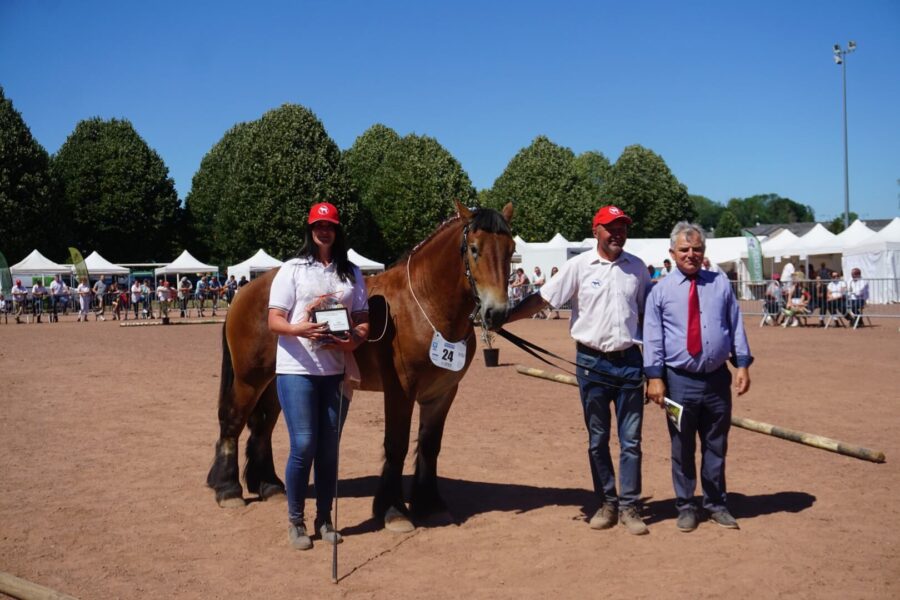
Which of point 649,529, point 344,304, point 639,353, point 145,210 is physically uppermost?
point 145,210

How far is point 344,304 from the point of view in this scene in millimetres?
4883

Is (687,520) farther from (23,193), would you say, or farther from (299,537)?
(23,193)

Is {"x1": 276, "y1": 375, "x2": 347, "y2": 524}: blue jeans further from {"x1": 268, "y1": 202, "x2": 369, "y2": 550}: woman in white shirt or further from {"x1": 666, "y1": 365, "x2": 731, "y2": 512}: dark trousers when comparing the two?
{"x1": 666, "y1": 365, "x2": 731, "y2": 512}: dark trousers

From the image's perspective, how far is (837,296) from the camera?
71.2ft

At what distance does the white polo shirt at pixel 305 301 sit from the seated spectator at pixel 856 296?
20.9 m

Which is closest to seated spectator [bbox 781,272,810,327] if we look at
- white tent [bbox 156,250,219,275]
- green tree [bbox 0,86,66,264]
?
white tent [bbox 156,250,219,275]

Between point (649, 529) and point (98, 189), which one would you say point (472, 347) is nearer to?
point (649, 529)

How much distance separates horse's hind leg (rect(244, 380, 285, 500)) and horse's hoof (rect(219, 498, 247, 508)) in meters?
0.25

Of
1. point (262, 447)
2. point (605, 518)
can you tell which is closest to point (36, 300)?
point (262, 447)

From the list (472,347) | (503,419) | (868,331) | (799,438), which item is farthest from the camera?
(868,331)

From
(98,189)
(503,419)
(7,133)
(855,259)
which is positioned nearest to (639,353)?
(503,419)

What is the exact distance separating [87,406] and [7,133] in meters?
37.6

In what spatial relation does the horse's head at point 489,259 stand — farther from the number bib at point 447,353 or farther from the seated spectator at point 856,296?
the seated spectator at point 856,296

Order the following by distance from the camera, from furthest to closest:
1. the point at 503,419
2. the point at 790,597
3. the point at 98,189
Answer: the point at 98,189, the point at 503,419, the point at 790,597
